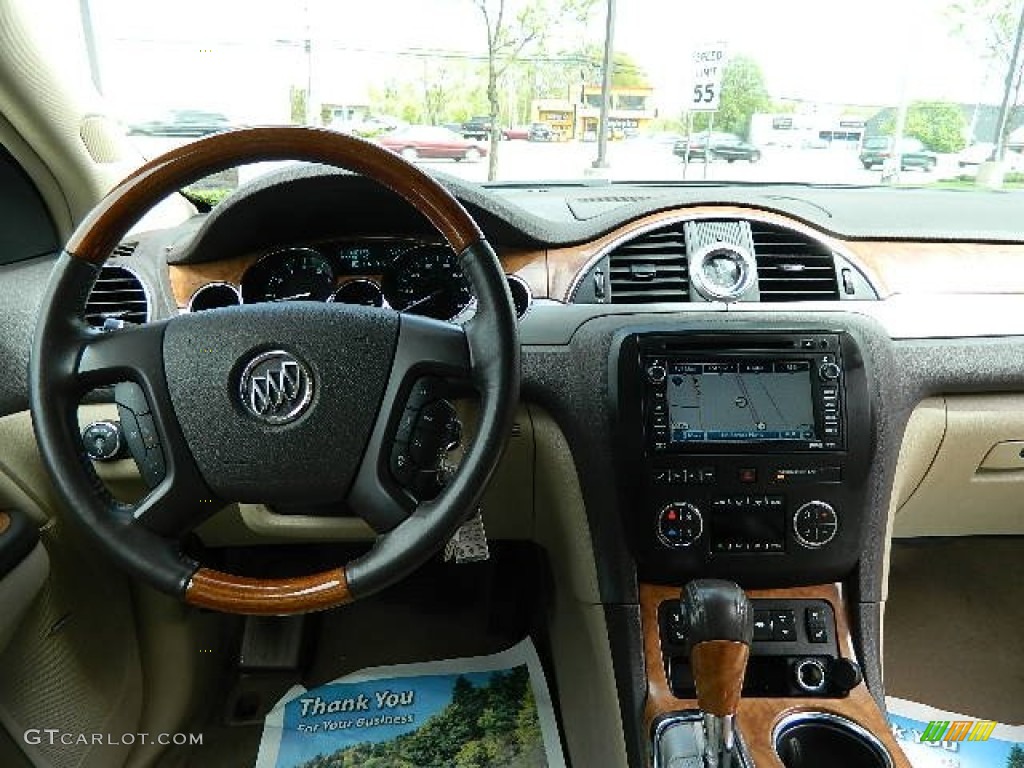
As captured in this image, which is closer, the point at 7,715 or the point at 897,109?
the point at 7,715

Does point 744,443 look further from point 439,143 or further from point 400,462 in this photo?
point 439,143

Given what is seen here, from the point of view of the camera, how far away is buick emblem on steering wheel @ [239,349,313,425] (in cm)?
108

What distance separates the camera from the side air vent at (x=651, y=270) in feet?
5.08

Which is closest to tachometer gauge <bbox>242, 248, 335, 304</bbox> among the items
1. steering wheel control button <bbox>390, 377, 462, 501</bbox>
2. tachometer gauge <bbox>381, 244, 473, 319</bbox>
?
tachometer gauge <bbox>381, 244, 473, 319</bbox>

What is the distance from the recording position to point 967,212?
1.90 m

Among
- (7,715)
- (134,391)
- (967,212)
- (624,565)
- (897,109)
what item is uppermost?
(897,109)

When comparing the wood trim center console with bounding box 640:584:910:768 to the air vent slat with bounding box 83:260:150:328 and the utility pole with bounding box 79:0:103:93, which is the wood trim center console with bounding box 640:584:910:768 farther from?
the utility pole with bounding box 79:0:103:93

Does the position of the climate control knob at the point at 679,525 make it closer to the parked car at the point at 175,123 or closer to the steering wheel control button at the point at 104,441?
the steering wheel control button at the point at 104,441

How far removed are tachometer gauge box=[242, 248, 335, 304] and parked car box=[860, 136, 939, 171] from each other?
128cm

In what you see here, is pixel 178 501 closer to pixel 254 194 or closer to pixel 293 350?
pixel 293 350

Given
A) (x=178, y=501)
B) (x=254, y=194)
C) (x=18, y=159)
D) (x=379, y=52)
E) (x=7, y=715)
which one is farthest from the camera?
(x=379, y=52)

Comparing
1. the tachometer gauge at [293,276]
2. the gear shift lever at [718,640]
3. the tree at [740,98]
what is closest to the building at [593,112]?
the tree at [740,98]

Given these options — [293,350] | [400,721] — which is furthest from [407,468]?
[400,721]

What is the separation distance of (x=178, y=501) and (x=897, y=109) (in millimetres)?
1739
